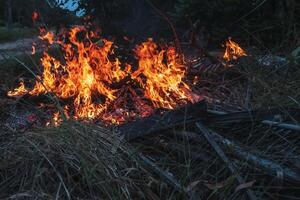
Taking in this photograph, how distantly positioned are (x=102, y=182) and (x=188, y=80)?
8.11 ft

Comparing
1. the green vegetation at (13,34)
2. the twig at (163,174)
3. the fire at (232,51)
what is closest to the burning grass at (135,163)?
the twig at (163,174)

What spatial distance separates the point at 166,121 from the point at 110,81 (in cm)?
166

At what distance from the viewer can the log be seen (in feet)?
12.9

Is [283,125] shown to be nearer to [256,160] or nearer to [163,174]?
[256,160]

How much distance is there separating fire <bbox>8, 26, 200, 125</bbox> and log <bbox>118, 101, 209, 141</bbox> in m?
0.55

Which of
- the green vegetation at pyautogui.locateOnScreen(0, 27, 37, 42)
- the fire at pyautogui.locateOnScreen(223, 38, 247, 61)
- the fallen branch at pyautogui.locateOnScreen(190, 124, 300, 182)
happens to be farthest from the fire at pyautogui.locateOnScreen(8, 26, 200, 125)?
the green vegetation at pyautogui.locateOnScreen(0, 27, 37, 42)

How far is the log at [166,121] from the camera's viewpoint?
3.93 m

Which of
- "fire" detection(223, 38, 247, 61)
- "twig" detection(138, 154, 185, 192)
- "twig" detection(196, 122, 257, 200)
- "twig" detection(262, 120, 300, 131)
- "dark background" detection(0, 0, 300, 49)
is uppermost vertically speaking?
"dark background" detection(0, 0, 300, 49)

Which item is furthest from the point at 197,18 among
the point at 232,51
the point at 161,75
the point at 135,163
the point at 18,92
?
the point at 135,163

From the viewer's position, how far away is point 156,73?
5355 millimetres

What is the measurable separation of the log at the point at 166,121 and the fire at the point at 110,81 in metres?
0.55

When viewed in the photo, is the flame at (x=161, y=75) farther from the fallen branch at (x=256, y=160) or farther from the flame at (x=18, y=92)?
the flame at (x=18, y=92)

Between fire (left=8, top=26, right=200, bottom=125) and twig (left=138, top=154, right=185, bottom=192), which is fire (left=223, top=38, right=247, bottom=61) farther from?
twig (left=138, top=154, right=185, bottom=192)

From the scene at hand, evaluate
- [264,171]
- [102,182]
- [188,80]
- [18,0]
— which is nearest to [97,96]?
[188,80]
